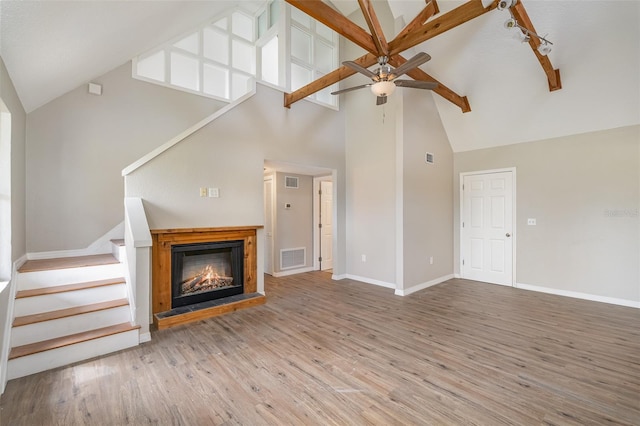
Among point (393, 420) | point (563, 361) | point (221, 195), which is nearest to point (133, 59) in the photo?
point (221, 195)

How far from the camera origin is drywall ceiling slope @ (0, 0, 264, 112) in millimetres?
2100

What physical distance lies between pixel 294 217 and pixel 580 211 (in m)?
5.17

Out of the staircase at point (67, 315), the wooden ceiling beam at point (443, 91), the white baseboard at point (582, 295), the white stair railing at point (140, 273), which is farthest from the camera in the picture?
the white baseboard at point (582, 295)

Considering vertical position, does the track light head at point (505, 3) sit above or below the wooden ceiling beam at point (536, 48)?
below

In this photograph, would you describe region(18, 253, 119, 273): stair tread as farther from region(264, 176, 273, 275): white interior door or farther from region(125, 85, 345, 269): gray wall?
region(264, 176, 273, 275): white interior door

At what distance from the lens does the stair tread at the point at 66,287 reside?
109 inches

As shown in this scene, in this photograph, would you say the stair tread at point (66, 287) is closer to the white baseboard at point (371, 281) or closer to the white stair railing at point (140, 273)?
the white stair railing at point (140, 273)

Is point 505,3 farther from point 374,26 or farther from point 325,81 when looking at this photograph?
point 325,81

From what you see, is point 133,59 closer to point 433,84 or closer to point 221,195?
point 221,195

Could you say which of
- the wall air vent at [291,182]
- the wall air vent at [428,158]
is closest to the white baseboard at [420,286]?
the wall air vent at [428,158]

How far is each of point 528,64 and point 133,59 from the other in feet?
Answer: 19.9

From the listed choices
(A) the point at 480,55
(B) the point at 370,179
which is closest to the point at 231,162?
(B) the point at 370,179

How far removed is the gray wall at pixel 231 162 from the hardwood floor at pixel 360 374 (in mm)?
1458

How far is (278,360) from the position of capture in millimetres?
2684
